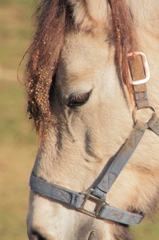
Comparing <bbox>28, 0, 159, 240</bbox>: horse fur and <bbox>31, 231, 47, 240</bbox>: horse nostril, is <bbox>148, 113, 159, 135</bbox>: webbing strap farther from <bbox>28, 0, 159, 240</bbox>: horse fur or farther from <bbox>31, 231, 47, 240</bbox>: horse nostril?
<bbox>31, 231, 47, 240</bbox>: horse nostril

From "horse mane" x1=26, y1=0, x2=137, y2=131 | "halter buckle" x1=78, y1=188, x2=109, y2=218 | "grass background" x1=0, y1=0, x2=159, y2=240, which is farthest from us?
"grass background" x1=0, y1=0, x2=159, y2=240

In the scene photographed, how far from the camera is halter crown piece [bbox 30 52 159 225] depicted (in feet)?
6.05

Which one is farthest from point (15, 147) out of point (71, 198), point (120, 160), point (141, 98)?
point (141, 98)

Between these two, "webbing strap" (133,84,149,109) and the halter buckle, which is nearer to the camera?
"webbing strap" (133,84,149,109)

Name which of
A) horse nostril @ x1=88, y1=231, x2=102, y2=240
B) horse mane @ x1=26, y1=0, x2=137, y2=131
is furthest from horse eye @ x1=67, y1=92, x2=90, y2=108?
horse nostril @ x1=88, y1=231, x2=102, y2=240

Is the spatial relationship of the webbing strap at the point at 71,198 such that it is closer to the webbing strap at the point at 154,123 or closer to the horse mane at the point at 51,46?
the horse mane at the point at 51,46

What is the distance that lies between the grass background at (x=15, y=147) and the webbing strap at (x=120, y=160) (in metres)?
0.52

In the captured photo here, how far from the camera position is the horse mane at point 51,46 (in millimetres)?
1789

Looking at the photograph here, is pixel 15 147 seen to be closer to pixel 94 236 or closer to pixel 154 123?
pixel 94 236

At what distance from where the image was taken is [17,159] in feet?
20.2

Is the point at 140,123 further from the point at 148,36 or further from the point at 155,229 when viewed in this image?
the point at 155,229

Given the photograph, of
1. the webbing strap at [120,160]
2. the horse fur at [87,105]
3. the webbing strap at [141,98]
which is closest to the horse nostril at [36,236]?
the horse fur at [87,105]

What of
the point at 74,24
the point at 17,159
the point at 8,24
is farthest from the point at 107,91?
the point at 8,24

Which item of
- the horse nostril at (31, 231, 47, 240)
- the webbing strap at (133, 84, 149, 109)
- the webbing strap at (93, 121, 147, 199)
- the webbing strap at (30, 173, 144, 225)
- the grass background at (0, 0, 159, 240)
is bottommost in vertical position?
the grass background at (0, 0, 159, 240)
